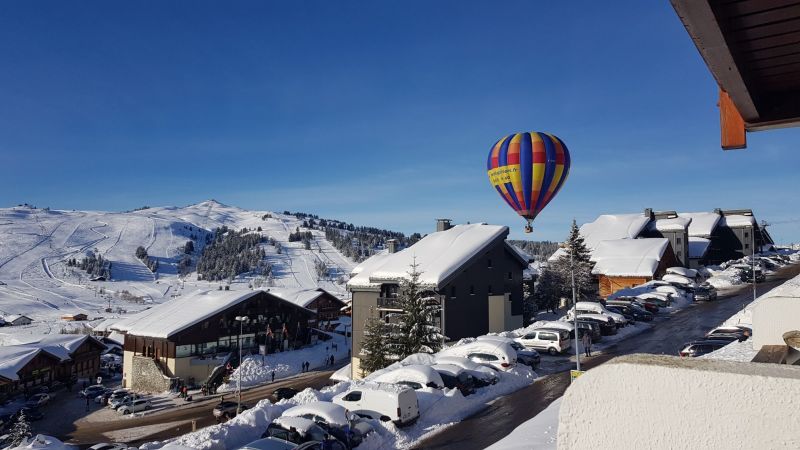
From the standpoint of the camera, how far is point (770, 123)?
4848 millimetres

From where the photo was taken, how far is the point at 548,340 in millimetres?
31844

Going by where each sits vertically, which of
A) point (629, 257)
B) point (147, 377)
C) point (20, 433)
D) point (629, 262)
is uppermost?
point (629, 257)

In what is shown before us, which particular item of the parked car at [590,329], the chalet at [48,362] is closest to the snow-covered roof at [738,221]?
the parked car at [590,329]

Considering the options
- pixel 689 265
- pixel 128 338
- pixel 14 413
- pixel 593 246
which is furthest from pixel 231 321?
pixel 689 265

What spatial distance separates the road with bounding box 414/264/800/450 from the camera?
1826cm

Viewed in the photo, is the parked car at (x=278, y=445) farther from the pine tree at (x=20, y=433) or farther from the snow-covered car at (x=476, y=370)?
the pine tree at (x=20, y=433)

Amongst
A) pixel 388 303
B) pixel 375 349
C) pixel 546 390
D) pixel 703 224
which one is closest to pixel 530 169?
pixel 546 390

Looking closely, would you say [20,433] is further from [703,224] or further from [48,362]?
[703,224]

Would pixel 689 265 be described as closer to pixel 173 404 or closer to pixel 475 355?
pixel 475 355

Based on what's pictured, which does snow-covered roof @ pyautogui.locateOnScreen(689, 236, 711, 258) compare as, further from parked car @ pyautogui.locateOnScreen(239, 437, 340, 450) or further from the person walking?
parked car @ pyautogui.locateOnScreen(239, 437, 340, 450)

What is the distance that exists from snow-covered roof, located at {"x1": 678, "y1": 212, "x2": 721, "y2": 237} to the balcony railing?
60077 millimetres

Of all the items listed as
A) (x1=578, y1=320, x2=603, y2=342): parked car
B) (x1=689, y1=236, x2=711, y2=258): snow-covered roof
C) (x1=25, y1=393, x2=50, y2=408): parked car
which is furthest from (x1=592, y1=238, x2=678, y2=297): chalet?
(x1=25, y1=393, x2=50, y2=408): parked car

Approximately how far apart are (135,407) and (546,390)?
35.9m

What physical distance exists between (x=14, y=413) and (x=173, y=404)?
13.8 metres
